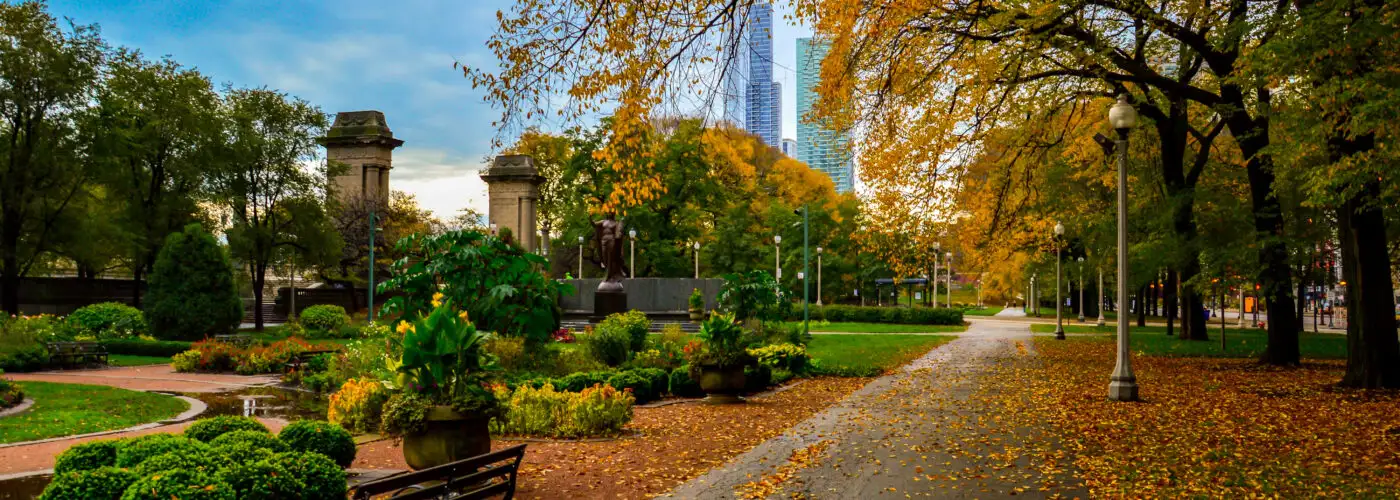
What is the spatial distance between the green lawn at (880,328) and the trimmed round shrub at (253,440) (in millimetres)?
34071

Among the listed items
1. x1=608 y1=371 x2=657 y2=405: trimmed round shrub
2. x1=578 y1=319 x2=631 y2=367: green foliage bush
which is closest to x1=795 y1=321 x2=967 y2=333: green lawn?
x1=578 y1=319 x2=631 y2=367: green foliage bush

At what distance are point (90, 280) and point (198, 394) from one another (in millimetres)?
29447

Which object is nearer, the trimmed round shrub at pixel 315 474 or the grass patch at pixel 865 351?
the trimmed round shrub at pixel 315 474

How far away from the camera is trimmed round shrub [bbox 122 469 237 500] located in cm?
524

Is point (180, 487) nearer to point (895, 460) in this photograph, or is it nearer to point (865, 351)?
point (895, 460)

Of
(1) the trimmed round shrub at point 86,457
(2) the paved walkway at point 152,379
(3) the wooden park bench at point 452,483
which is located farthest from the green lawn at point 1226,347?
(1) the trimmed round shrub at point 86,457

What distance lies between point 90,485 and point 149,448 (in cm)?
87

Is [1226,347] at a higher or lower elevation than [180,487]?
lower

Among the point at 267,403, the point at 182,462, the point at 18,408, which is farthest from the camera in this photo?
the point at 267,403

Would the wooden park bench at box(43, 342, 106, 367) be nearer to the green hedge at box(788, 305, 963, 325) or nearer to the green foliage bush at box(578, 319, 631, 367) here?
the green foliage bush at box(578, 319, 631, 367)

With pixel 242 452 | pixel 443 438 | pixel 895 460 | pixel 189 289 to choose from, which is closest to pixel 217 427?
pixel 242 452

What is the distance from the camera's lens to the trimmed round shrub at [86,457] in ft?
20.2

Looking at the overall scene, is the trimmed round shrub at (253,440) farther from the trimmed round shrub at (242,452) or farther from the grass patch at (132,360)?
the grass patch at (132,360)

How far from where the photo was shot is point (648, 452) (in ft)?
35.3
